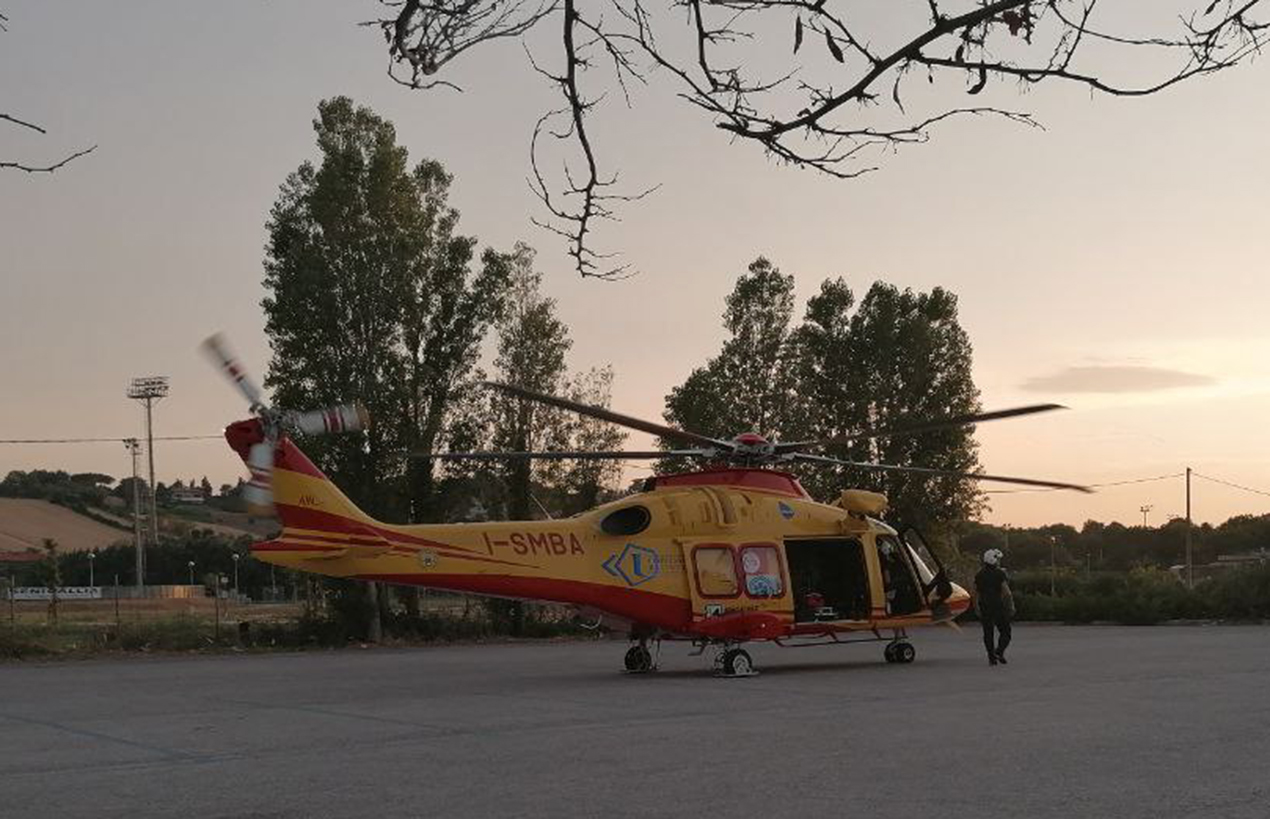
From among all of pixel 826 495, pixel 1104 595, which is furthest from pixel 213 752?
Result: pixel 826 495

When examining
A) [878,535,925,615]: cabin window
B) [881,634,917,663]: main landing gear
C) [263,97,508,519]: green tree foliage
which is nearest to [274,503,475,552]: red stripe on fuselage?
[878,535,925,615]: cabin window

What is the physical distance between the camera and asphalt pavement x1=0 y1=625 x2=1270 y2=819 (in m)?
8.45

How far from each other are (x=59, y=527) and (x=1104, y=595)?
371 ft

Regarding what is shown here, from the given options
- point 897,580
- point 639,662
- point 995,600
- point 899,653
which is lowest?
point 899,653

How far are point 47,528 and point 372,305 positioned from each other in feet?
349

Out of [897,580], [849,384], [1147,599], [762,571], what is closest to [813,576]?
[762,571]

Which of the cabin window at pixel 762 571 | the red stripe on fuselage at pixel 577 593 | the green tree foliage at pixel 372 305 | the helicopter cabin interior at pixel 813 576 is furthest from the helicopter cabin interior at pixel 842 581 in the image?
the green tree foliage at pixel 372 305

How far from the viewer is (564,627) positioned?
34.7m

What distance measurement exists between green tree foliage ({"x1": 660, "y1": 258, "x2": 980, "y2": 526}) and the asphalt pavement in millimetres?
20037

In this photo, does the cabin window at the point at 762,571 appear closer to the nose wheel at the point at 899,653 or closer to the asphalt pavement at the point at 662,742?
the asphalt pavement at the point at 662,742

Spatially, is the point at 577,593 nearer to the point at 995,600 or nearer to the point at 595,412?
the point at 595,412

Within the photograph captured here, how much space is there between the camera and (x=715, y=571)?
19.4 meters

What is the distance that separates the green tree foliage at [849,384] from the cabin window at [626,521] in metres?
20.1

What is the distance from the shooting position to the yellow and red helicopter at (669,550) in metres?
18.6
